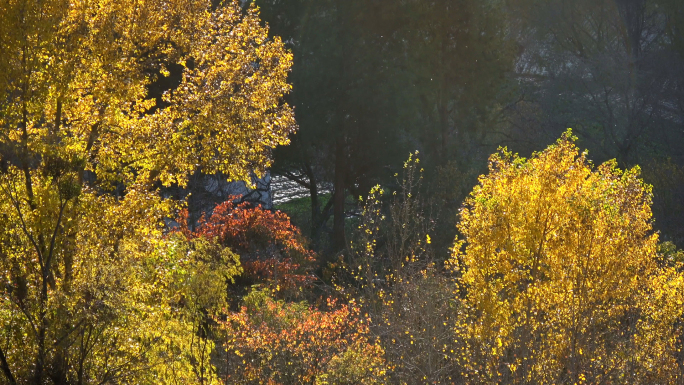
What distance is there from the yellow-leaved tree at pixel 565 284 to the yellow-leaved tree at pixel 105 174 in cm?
396

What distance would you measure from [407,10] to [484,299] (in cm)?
1383

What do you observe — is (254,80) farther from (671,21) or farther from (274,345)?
(671,21)

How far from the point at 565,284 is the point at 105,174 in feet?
21.9

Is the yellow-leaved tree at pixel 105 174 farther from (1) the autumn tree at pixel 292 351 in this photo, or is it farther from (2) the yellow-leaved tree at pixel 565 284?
(2) the yellow-leaved tree at pixel 565 284

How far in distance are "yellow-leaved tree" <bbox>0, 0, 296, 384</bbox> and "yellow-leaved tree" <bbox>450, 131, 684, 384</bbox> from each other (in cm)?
396

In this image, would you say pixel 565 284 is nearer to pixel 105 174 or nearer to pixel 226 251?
pixel 226 251

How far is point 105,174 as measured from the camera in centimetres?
948

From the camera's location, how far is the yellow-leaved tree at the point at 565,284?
34.7ft

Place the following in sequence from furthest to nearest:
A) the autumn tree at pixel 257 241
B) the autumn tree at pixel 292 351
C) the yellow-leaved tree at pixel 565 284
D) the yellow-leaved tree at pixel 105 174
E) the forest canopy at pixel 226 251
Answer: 1. the autumn tree at pixel 257 241
2. the yellow-leaved tree at pixel 565 284
3. the autumn tree at pixel 292 351
4. the forest canopy at pixel 226 251
5. the yellow-leaved tree at pixel 105 174

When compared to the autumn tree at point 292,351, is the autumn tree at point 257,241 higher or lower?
higher

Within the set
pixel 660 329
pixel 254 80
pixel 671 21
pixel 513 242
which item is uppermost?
pixel 671 21

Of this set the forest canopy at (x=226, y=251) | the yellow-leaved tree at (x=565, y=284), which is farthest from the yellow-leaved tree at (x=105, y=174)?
the yellow-leaved tree at (x=565, y=284)

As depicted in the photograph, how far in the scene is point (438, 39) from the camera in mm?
23844

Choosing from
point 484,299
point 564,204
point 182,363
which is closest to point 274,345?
point 182,363
